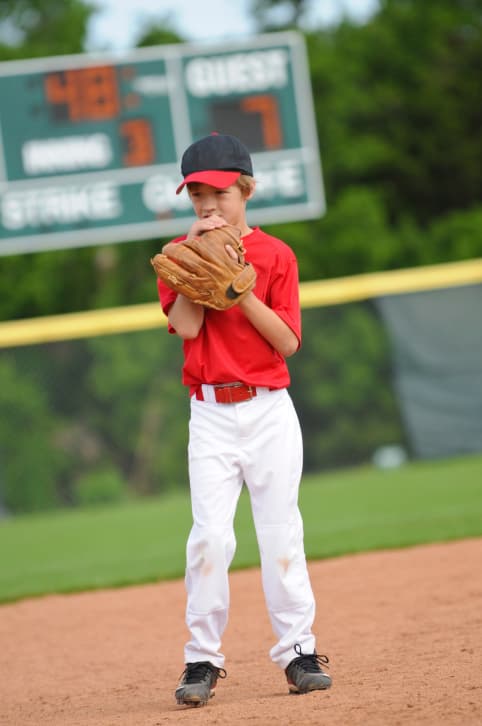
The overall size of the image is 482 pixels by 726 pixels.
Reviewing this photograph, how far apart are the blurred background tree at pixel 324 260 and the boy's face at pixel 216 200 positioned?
26.0 feet

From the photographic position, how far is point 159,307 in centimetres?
1145

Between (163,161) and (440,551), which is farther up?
(163,161)

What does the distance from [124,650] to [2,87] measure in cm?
723

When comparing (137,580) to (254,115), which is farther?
(254,115)

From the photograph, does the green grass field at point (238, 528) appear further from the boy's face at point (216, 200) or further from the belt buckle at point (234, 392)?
the boy's face at point (216, 200)

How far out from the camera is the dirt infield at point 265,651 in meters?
3.15

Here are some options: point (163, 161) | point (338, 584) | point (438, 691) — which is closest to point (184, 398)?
Result: point (163, 161)

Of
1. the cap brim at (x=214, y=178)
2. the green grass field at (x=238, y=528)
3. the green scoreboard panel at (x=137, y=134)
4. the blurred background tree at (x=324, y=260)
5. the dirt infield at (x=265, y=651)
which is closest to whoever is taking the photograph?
the dirt infield at (x=265, y=651)

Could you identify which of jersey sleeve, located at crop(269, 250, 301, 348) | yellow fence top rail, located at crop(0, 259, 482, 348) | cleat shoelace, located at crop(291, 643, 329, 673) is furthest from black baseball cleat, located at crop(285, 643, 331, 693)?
yellow fence top rail, located at crop(0, 259, 482, 348)

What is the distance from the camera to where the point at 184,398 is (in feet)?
37.8

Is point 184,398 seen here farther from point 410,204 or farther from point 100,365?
point 410,204

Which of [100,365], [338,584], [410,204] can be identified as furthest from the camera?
[410,204]

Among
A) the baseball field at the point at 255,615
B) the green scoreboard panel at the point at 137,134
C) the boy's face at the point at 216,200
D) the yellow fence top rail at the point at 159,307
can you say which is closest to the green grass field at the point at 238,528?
the baseball field at the point at 255,615

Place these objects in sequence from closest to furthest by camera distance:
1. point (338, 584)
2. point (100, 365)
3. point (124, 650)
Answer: point (124, 650), point (338, 584), point (100, 365)
